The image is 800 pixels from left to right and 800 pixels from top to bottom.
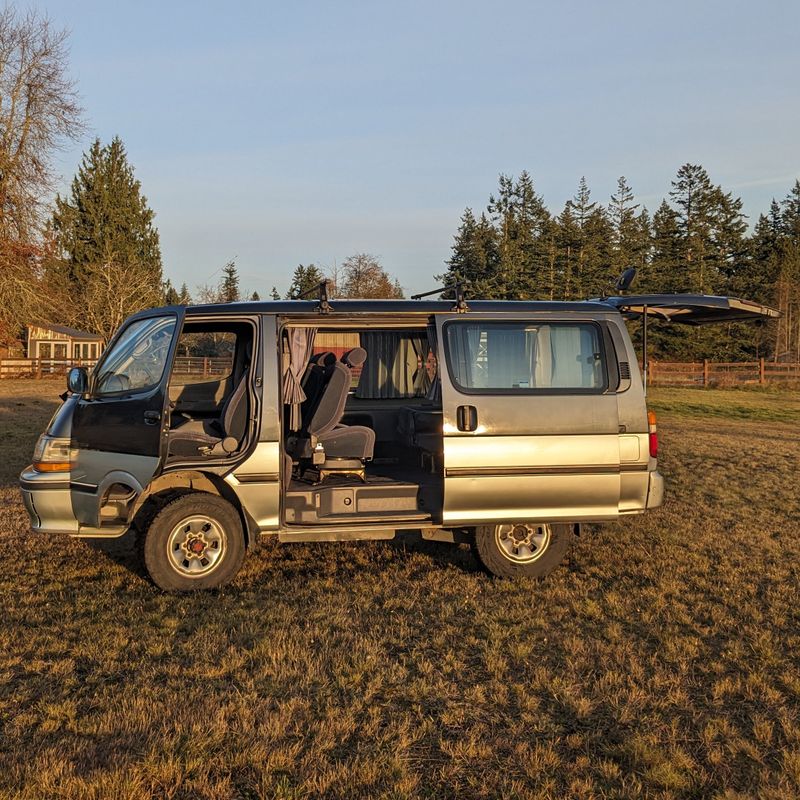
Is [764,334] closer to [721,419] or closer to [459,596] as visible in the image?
[721,419]

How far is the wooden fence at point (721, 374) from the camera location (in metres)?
35.5

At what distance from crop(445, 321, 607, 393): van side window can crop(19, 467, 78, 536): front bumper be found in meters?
2.95

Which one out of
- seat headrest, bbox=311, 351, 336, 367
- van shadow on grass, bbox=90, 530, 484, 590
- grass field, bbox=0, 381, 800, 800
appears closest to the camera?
grass field, bbox=0, 381, 800, 800

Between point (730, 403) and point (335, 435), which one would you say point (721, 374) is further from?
point (335, 435)

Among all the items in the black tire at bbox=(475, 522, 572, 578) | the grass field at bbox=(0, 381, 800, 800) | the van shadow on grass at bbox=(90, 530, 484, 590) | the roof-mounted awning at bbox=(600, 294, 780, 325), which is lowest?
the grass field at bbox=(0, 381, 800, 800)

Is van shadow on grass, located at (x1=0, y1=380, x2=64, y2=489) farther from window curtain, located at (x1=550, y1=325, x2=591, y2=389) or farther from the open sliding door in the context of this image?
window curtain, located at (x1=550, y1=325, x2=591, y2=389)

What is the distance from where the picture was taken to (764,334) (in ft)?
190

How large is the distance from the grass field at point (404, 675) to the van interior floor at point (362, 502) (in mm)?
539

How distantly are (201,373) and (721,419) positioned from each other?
1805 cm

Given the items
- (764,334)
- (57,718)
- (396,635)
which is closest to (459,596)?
(396,635)

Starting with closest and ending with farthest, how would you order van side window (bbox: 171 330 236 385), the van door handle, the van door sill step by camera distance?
the van door handle
the van door sill step
van side window (bbox: 171 330 236 385)

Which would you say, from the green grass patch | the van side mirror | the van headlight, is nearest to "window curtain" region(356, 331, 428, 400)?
the van side mirror

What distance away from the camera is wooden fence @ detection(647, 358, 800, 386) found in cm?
3550

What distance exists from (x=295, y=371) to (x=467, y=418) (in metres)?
1.69
